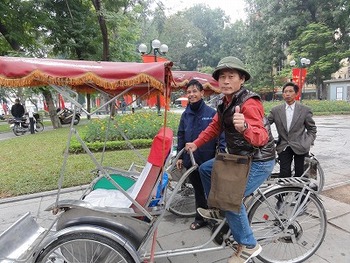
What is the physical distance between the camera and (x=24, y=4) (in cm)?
1087

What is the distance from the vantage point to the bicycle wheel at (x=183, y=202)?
356 cm

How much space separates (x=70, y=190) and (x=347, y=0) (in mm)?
29645

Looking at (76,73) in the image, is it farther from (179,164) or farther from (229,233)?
(229,233)

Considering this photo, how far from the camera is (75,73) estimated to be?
1.98 meters

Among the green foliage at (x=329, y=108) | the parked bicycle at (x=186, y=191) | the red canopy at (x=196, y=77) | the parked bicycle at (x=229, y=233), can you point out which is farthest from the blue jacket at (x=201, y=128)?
the green foliage at (x=329, y=108)

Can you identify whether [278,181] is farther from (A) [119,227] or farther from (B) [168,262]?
(A) [119,227]

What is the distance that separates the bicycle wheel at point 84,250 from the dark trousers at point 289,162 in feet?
7.70

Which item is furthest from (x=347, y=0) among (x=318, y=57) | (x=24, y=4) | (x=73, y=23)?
(x=24, y=4)

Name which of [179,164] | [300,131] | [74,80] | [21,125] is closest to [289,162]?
[300,131]

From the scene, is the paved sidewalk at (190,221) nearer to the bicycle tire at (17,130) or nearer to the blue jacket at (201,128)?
the blue jacket at (201,128)

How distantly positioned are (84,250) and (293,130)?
2722 mm

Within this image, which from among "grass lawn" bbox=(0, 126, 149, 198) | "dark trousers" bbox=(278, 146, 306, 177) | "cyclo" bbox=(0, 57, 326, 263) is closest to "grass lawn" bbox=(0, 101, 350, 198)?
"grass lawn" bbox=(0, 126, 149, 198)

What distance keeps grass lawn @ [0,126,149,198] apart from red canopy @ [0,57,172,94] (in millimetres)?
3318

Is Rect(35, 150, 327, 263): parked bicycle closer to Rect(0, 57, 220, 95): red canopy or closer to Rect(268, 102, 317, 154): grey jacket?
Rect(268, 102, 317, 154): grey jacket
